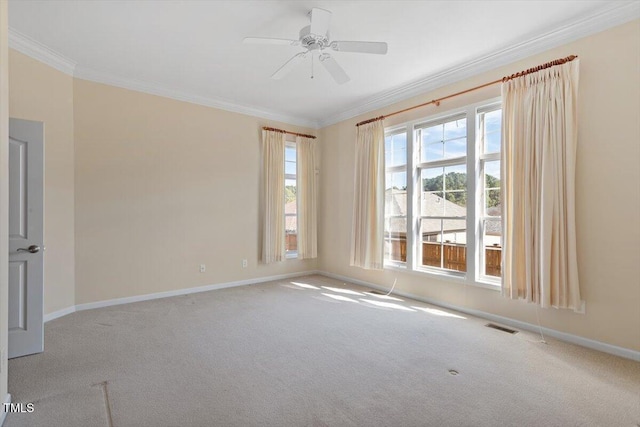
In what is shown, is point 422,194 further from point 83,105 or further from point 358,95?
point 83,105

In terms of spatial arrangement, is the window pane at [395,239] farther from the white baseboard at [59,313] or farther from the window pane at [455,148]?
the white baseboard at [59,313]

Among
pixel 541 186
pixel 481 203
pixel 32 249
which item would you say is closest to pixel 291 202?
pixel 481 203

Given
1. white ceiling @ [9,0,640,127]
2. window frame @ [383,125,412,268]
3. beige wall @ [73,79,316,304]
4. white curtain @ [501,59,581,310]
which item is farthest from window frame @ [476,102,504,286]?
beige wall @ [73,79,316,304]

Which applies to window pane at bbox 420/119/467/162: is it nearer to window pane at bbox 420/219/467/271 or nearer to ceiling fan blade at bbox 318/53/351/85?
window pane at bbox 420/219/467/271

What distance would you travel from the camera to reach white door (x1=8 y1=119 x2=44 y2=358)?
2719 mm

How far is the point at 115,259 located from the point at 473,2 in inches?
192

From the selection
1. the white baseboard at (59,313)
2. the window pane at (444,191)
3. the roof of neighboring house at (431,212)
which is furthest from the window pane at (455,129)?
the white baseboard at (59,313)

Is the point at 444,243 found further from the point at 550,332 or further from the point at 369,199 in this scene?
the point at 550,332

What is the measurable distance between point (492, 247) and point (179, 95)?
15.4ft

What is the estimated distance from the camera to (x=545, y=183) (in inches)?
122

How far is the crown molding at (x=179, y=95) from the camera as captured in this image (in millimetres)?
3975

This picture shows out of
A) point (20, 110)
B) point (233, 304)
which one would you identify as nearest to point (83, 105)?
point (20, 110)

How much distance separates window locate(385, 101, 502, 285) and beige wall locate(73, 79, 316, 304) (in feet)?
7.75

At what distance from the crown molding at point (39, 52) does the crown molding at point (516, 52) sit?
3.92m
